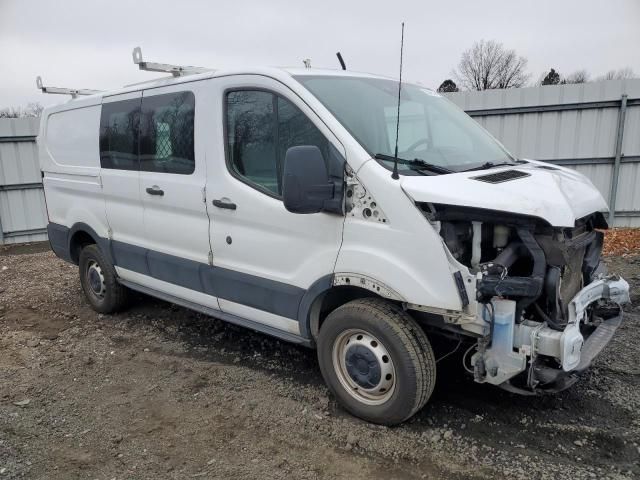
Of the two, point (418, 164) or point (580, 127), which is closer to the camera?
point (418, 164)

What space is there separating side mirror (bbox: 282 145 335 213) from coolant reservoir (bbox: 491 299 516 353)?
117 centimetres

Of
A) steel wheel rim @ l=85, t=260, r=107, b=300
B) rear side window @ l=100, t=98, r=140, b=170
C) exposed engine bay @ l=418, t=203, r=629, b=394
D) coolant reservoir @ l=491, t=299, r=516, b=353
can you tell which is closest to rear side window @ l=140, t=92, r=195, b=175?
rear side window @ l=100, t=98, r=140, b=170

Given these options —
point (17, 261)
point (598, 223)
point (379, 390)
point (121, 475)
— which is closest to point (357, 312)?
point (379, 390)

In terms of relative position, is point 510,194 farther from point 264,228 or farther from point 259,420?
point 259,420

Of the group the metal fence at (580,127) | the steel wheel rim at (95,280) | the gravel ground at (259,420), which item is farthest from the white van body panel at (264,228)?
the metal fence at (580,127)

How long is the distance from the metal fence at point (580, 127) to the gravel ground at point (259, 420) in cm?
544

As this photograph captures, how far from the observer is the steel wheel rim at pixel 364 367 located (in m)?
3.10

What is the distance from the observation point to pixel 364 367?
3.19 meters

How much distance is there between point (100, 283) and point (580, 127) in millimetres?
8514

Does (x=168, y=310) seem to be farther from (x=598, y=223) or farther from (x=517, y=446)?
(x=598, y=223)

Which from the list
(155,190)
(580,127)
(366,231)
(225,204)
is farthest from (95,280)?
(580,127)

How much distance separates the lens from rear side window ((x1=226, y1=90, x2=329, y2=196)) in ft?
10.9

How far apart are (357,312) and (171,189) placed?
2023 millimetres

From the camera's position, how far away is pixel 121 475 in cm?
287
